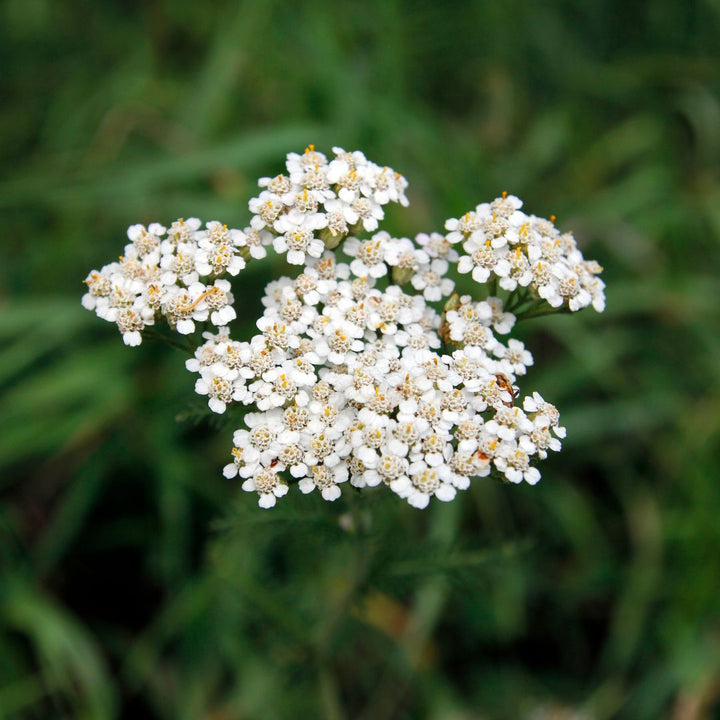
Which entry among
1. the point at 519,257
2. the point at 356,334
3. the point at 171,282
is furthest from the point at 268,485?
the point at 519,257

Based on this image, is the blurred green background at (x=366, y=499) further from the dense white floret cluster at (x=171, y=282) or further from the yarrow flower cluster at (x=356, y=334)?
the dense white floret cluster at (x=171, y=282)

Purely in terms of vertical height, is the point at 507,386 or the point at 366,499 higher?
the point at 507,386

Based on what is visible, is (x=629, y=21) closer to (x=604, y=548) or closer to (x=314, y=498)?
(x=604, y=548)

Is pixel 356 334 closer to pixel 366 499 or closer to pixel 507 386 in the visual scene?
pixel 507 386

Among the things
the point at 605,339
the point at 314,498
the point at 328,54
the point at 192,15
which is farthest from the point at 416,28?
the point at 314,498

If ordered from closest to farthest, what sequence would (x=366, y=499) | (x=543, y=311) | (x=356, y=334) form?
(x=356, y=334) < (x=543, y=311) < (x=366, y=499)

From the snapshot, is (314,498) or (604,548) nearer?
(314,498)
